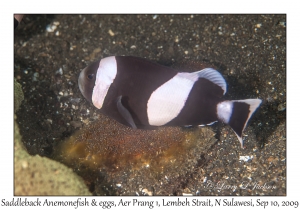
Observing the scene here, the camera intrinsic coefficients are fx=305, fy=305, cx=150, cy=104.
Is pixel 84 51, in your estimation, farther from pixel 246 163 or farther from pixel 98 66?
pixel 246 163

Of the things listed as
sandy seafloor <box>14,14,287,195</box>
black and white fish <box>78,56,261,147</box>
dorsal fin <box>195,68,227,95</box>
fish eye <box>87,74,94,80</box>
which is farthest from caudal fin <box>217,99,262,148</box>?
fish eye <box>87,74,94,80</box>

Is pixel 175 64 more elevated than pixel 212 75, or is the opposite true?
pixel 175 64

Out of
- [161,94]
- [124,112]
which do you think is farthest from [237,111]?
[124,112]

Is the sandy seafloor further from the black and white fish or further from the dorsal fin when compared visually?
the dorsal fin

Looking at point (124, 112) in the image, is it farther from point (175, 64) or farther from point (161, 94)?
point (175, 64)

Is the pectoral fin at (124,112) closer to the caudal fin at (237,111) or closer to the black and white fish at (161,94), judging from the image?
the black and white fish at (161,94)

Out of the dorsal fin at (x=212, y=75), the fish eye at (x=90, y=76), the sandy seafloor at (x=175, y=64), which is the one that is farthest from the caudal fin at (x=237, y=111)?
the fish eye at (x=90, y=76)

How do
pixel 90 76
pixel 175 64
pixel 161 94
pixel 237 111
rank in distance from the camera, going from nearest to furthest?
1. pixel 237 111
2. pixel 161 94
3. pixel 90 76
4. pixel 175 64

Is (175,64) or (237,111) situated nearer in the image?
(237,111)
